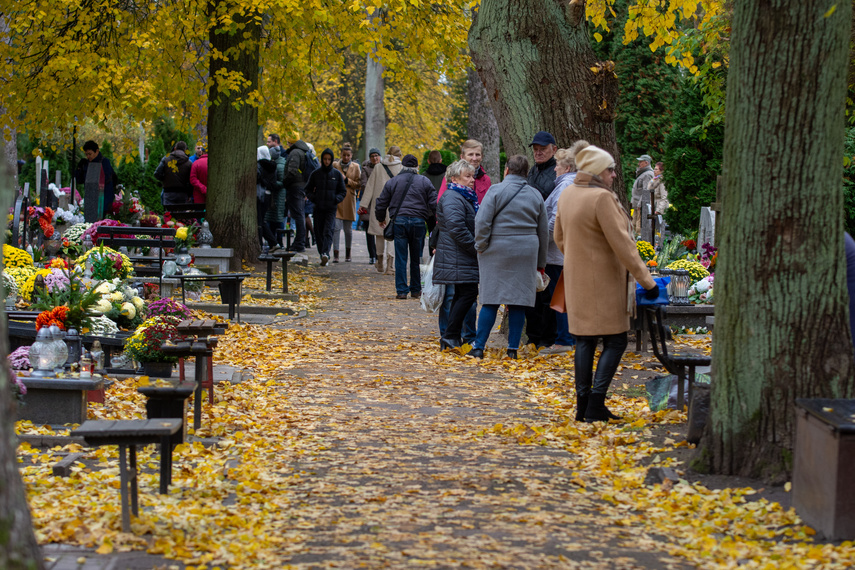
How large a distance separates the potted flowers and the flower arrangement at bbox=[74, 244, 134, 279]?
193 centimetres

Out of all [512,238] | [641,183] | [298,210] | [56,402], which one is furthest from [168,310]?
[641,183]

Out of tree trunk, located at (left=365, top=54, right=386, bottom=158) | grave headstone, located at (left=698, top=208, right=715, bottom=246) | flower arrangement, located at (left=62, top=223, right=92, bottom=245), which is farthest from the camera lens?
tree trunk, located at (left=365, top=54, right=386, bottom=158)

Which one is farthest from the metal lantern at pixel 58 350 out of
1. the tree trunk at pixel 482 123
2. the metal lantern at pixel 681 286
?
the tree trunk at pixel 482 123

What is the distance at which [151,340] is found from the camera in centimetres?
827

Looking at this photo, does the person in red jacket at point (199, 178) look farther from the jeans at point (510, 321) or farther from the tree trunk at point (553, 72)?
the jeans at point (510, 321)

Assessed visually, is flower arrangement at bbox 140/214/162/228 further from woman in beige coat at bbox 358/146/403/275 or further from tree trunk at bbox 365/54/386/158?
tree trunk at bbox 365/54/386/158

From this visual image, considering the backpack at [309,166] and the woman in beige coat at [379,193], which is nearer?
the woman in beige coat at [379,193]

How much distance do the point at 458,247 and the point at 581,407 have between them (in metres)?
3.42

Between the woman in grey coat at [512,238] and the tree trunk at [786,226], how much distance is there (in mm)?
4048

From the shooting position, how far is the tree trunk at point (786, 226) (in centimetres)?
537

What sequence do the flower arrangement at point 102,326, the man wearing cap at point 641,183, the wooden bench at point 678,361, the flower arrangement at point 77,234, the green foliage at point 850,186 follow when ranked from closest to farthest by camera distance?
the wooden bench at point 678,361 → the flower arrangement at point 102,326 → the flower arrangement at point 77,234 → the green foliage at point 850,186 → the man wearing cap at point 641,183

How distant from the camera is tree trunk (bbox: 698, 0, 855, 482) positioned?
537 cm

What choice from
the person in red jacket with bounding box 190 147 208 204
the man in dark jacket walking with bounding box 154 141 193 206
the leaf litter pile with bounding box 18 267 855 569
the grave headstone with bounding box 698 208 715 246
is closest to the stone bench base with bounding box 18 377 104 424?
the leaf litter pile with bounding box 18 267 855 569

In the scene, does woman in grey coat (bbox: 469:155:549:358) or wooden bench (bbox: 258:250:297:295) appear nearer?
woman in grey coat (bbox: 469:155:549:358)
